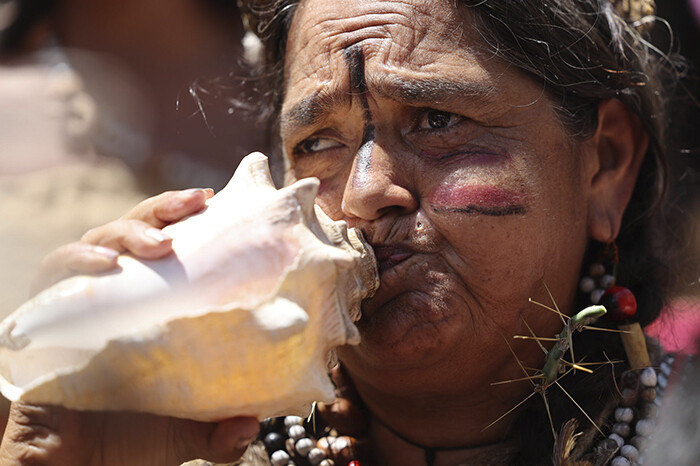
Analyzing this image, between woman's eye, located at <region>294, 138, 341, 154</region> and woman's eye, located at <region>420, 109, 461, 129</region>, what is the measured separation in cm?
29

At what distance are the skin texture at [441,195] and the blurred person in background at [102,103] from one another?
134 centimetres

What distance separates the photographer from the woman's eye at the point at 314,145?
2273mm

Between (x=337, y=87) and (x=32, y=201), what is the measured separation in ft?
6.48

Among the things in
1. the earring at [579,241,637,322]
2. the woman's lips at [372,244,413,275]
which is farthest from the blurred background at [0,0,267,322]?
the earring at [579,241,637,322]

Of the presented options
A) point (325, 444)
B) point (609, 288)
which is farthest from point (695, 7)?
point (325, 444)

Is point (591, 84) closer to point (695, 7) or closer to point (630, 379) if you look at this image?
point (630, 379)

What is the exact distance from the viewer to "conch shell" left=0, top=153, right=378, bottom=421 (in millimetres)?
1387

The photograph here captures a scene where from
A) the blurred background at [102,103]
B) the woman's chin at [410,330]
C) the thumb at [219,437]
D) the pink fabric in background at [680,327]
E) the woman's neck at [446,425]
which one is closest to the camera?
the thumb at [219,437]

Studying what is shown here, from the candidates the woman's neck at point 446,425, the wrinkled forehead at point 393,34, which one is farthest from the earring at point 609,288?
the wrinkled forehead at point 393,34

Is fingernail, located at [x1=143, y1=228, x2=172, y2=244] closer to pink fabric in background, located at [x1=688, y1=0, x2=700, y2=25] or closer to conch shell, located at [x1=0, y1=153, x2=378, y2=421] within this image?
conch shell, located at [x1=0, y1=153, x2=378, y2=421]

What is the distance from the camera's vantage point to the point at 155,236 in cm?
149

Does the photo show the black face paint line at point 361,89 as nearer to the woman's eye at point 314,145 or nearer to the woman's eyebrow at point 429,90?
the woman's eyebrow at point 429,90

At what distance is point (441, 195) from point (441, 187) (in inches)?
1.0

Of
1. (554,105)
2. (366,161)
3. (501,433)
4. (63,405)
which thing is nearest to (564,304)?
(501,433)
